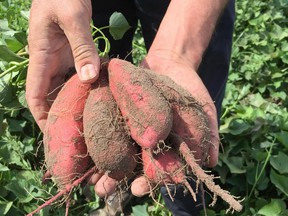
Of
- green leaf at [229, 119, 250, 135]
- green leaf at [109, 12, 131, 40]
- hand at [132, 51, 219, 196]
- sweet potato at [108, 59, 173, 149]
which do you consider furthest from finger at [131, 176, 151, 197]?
green leaf at [229, 119, 250, 135]

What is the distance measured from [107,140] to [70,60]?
346mm

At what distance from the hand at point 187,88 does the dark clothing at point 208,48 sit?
1.09 feet

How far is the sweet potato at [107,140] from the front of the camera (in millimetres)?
1096

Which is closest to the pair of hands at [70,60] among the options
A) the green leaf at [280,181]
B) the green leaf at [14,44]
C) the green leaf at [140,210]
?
the green leaf at [14,44]

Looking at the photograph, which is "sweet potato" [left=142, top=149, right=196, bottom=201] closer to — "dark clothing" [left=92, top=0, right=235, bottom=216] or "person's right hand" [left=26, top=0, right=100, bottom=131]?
"person's right hand" [left=26, top=0, right=100, bottom=131]

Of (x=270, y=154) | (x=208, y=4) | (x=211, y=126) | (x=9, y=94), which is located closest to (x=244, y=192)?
(x=270, y=154)

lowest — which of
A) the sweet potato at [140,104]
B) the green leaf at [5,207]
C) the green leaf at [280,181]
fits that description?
the green leaf at [5,207]

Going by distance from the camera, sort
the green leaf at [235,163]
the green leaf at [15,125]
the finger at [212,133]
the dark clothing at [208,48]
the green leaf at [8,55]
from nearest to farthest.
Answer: the finger at [212,133]
the green leaf at [8,55]
the dark clothing at [208,48]
the green leaf at [235,163]
the green leaf at [15,125]

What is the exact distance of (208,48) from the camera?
1631mm

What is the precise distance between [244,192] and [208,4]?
0.95 meters

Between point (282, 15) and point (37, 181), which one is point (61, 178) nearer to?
point (37, 181)

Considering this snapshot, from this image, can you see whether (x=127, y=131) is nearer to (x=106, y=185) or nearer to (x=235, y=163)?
(x=106, y=185)

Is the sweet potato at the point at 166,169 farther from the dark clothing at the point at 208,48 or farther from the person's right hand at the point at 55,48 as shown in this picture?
the dark clothing at the point at 208,48

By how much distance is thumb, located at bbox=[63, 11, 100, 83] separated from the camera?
1.12 m
